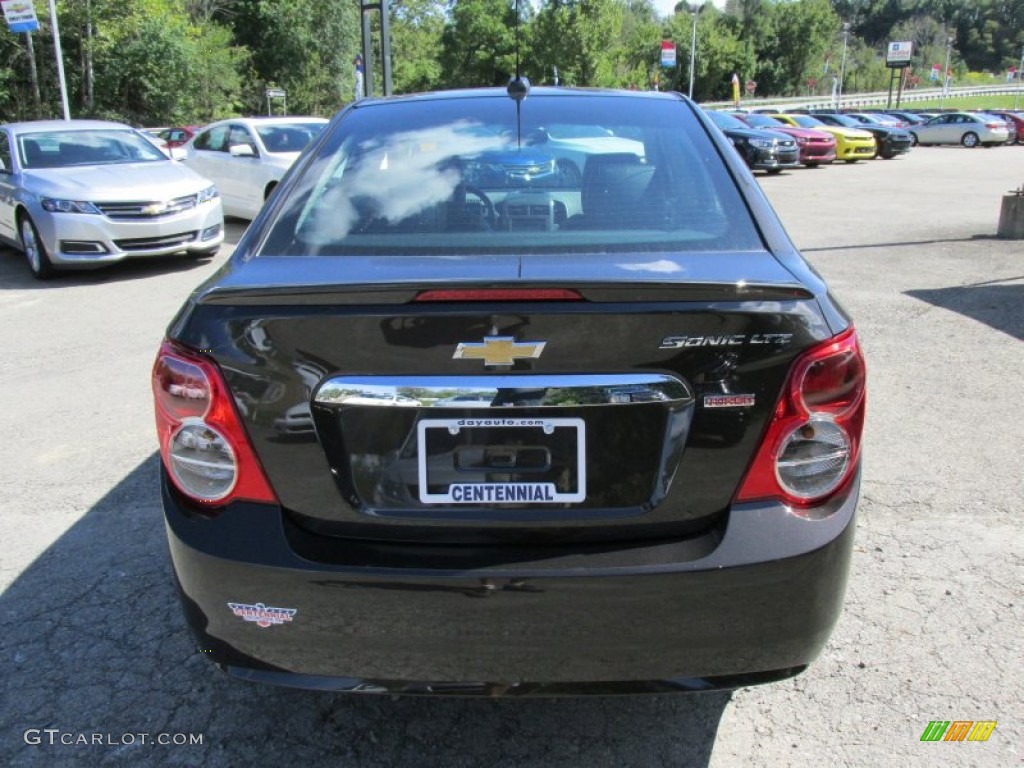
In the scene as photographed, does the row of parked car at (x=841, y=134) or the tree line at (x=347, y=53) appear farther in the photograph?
the tree line at (x=347, y=53)

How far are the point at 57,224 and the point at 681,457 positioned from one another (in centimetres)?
898

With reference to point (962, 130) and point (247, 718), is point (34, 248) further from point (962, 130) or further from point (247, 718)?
point (962, 130)

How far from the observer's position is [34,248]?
373 inches

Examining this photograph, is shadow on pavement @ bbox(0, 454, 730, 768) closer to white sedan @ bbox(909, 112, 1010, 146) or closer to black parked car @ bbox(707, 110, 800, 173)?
black parked car @ bbox(707, 110, 800, 173)

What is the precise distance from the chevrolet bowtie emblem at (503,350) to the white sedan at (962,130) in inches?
1565

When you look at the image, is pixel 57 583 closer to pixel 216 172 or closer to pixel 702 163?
pixel 702 163

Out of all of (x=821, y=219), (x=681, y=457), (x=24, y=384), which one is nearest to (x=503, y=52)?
(x=821, y=219)

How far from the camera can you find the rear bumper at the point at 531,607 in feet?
6.29

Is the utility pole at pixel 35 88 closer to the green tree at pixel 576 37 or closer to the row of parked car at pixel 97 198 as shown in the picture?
the row of parked car at pixel 97 198

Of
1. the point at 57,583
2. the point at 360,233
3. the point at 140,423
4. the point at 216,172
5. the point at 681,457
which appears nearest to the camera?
the point at 681,457

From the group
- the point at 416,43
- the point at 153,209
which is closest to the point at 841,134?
the point at 153,209

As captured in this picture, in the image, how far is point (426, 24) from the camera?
213ft

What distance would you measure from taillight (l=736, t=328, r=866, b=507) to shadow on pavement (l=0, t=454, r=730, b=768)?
793mm

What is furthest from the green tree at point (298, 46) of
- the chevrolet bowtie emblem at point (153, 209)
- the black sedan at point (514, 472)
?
the black sedan at point (514, 472)
